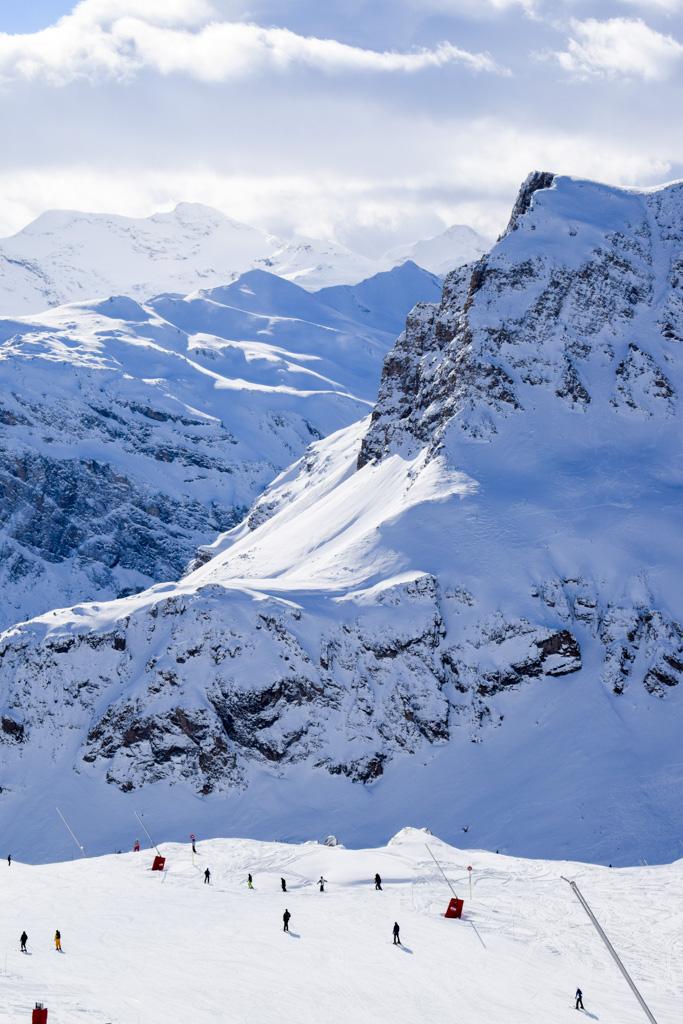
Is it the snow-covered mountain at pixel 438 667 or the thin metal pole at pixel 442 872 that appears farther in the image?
the snow-covered mountain at pixel 438 667

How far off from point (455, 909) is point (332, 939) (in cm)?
930

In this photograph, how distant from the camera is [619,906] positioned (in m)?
83.9

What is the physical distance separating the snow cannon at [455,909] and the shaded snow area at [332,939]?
1.94 feet

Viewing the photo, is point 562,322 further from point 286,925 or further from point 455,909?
point 286,925

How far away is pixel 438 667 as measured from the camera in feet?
419

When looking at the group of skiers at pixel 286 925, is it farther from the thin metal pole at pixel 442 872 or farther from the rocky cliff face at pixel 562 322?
the rocky cliff face at pixel 562 322

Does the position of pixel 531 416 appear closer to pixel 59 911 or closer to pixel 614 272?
pixel 614 272

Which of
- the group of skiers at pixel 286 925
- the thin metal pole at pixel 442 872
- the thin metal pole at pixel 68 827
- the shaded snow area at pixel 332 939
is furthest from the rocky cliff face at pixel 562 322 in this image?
the group of skiers at pixel 286 925

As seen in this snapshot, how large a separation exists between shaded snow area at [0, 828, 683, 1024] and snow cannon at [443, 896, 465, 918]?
1.94 ft

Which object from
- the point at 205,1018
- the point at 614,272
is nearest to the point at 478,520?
the point at 614,272

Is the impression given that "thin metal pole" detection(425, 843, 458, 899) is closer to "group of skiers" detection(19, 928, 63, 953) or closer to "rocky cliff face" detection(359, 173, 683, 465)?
"group of skiers" detection(19, 928, 63, 953)

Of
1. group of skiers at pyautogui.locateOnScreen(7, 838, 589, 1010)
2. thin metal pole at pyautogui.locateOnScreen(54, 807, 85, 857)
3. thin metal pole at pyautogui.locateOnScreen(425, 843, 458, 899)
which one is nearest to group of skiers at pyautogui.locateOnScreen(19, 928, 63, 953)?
group of skiers at pyautogui.locateOnScreen(7, 838, 589, 1010)

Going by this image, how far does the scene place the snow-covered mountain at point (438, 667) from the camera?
→ 387 ft

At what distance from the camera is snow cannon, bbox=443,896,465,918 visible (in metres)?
79.1
